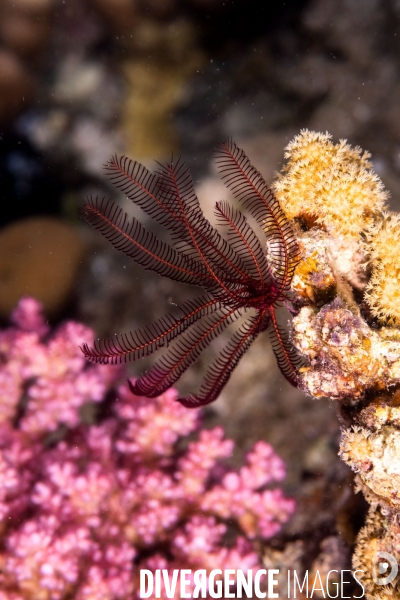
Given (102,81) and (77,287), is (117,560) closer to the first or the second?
(77,287)

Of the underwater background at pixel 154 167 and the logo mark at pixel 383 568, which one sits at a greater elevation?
the underwater background at pixel 154 167

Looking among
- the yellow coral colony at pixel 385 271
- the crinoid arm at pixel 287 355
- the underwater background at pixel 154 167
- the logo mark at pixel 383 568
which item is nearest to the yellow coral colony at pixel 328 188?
the yellow coral colony at pixel 385 271

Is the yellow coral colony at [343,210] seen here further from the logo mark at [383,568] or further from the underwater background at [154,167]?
the logo mark at [383,568]

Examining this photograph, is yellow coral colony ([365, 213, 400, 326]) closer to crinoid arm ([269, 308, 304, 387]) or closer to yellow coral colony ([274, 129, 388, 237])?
yellow coral colony ([274, 129, 388, 237])

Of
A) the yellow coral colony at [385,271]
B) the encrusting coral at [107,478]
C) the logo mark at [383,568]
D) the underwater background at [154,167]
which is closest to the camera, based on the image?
the yellow coral colony at [385,271]

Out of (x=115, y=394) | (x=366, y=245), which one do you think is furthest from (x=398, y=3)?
(x=115, y=394)

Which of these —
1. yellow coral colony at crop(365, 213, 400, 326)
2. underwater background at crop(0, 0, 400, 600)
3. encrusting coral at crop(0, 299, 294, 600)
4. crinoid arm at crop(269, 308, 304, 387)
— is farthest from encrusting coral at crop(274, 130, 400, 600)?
encrusting coral at crop(0, 299, 294, 600)
